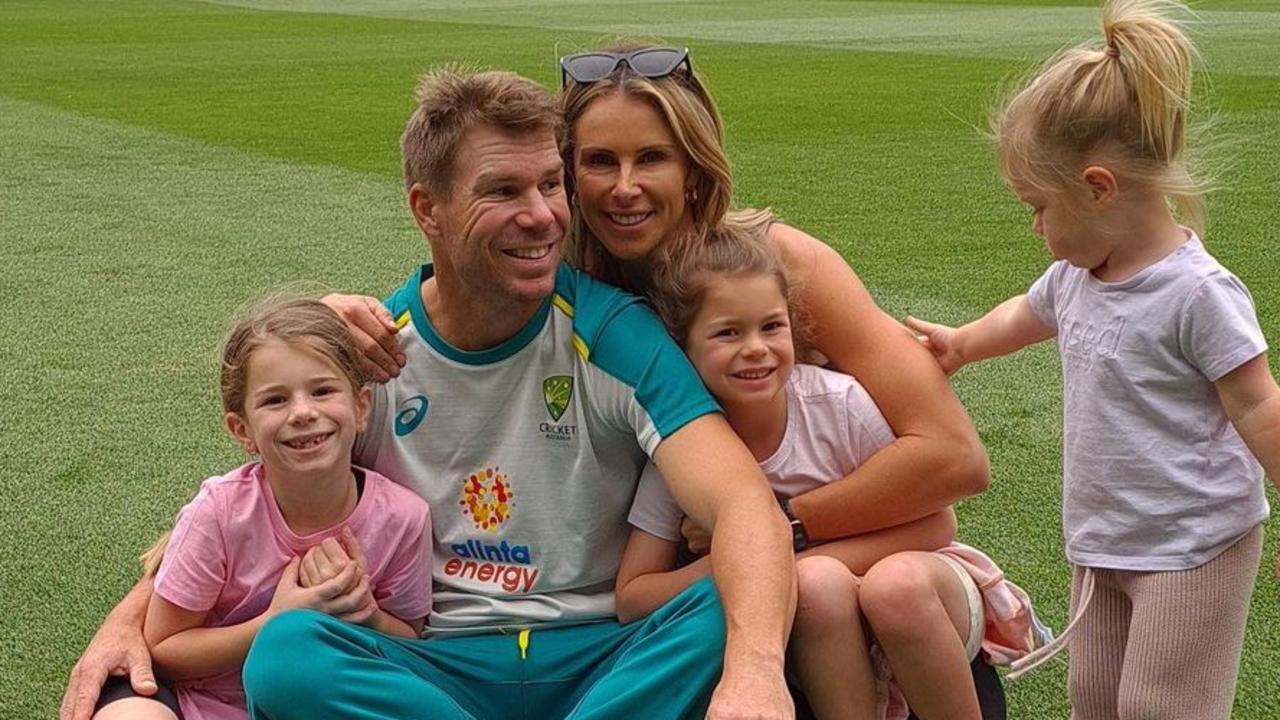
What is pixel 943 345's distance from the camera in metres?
3.68

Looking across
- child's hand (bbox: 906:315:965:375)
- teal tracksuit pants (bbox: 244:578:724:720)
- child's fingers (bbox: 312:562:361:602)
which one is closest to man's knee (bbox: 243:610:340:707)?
teal tracksuit pants (bbox: 244:578:724:720)

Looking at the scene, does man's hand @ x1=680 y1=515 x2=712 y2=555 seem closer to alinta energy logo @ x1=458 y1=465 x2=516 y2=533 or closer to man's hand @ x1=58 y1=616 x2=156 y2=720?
alinta energy logo @ x1=458 y1=465 x2=516 y2=533

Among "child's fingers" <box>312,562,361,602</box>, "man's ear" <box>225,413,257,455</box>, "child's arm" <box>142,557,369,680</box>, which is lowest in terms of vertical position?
"child's arm" <box>142,557,369,680</box>

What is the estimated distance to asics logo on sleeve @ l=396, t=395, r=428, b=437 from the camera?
342 cm

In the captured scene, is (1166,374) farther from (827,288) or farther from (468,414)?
(468,414)

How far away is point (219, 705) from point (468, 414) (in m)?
0.72

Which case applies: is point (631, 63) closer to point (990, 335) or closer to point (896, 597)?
point (990, 335)

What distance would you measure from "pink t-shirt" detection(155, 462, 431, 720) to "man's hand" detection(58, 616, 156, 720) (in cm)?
11

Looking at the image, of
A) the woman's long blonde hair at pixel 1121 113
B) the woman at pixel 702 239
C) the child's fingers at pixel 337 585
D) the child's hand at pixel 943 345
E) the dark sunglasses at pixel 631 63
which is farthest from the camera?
the child's hand at pixel 943 345

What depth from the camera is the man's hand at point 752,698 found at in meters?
2.88

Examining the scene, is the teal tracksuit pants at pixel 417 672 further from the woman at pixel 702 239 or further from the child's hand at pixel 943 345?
the child's hand at pixel 943 345

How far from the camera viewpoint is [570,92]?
349 centimetres

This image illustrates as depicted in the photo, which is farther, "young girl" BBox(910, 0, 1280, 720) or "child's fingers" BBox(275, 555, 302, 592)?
"child's fingers" BBox(275, 555, 302, 592)

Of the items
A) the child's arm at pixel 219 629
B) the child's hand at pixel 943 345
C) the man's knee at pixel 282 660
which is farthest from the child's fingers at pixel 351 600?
the child's hand at pixel 943 345
